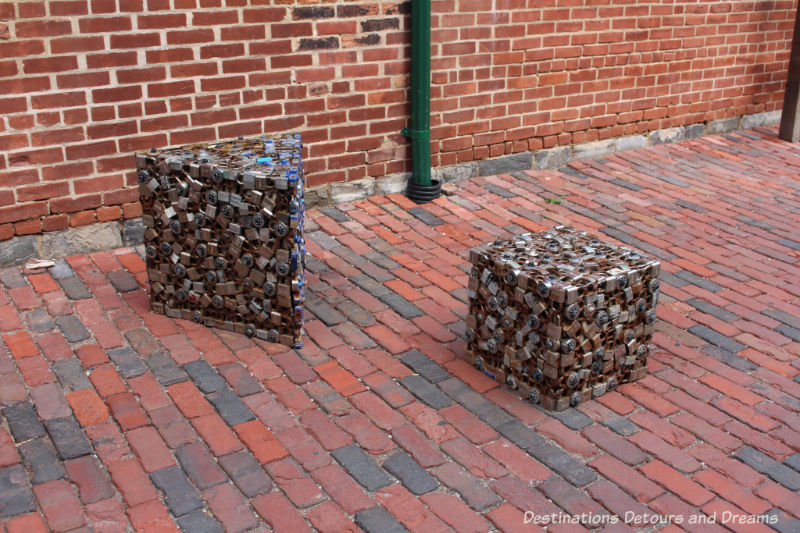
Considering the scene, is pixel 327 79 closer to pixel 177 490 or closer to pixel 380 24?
pixel 380 24

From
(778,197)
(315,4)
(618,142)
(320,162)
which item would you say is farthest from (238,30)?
(778,197)

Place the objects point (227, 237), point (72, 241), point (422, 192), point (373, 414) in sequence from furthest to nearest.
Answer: point (422, 192)
point (72, 241)
point (227, 237)
point (373, 414)

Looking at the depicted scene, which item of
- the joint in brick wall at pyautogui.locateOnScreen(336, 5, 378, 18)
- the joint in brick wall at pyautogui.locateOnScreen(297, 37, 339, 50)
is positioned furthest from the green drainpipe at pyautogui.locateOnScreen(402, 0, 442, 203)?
the joint in brick wall at pyautogui.locateOnScreen(297, 37, 339, 50)

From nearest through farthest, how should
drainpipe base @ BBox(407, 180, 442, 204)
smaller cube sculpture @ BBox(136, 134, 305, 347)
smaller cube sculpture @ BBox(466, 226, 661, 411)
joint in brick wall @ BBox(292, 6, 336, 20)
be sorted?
smaller cube sculpture @ BBox(466, 226, 661, 411)
smaller cube sculpture @ BBox(136, 134, 305, 347)
joint in brick wall @ BBox(292, 6, 336, 20)
drainpipe base @ BBox(407, 180, 442, 204)

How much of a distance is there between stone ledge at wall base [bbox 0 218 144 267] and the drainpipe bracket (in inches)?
79.9

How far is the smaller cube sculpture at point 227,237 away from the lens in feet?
13.3

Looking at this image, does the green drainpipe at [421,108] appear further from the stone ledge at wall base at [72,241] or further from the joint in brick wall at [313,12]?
the stone ledge at wall base at [72,241]

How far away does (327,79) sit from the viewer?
18.6 feet

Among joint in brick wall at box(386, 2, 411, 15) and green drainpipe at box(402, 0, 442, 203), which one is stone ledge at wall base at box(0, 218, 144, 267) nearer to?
green drainpipe at box(402, 0, 442, 203)

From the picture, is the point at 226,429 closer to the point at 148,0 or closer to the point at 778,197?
the point at 148,0

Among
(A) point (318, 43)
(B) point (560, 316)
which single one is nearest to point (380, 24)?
(A) point (318, 43)

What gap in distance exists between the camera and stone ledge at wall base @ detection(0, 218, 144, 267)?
4859 millimetres

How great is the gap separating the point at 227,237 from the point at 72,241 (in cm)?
142

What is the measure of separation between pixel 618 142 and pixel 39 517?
584cm
